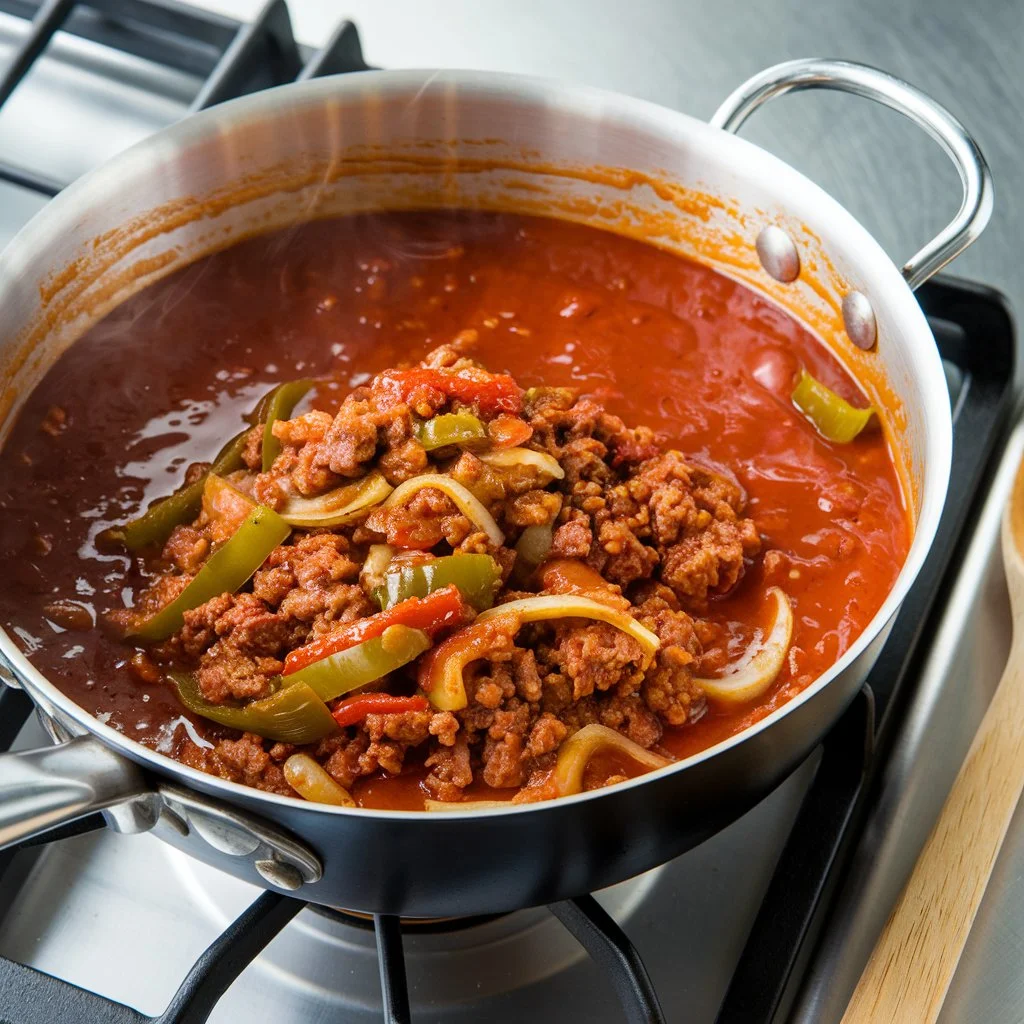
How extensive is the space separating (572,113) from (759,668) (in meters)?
1.15

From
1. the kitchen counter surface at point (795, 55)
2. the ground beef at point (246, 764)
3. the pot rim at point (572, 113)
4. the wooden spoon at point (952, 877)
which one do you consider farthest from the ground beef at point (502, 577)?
the kitchen counter surface at point (795, 55)

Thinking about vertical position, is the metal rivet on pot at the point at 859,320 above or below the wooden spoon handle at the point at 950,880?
above

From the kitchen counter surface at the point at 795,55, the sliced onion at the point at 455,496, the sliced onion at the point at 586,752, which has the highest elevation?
the kitchen counter surface at the point at 795,55

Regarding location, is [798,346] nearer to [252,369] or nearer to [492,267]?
[492,267]

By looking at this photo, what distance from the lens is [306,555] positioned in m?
1.94

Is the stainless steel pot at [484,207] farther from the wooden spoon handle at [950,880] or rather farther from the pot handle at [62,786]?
the wooden spoon handle at [950,880]

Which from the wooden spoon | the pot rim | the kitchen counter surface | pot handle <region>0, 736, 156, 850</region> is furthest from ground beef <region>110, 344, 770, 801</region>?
the kitchen counter surface

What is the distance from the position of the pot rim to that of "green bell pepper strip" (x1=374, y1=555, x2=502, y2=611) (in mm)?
357

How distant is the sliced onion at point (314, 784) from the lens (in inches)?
68.0

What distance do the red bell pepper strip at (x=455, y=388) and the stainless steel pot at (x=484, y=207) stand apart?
62cm

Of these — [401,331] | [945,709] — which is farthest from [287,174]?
[945,709]

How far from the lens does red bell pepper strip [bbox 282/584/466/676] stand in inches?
69.9

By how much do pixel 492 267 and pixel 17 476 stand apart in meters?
0.99

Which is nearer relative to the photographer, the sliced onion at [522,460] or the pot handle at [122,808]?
the pot handle at [122,808]
